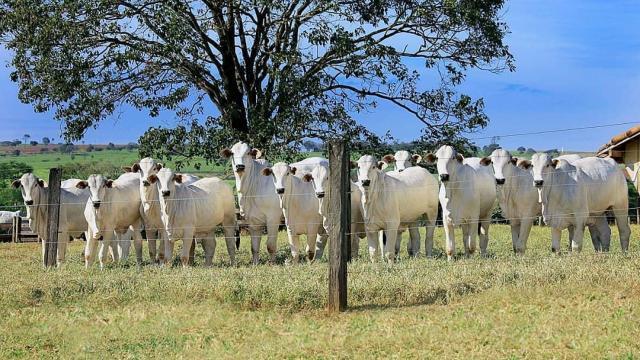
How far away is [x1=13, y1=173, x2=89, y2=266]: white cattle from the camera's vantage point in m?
19.7

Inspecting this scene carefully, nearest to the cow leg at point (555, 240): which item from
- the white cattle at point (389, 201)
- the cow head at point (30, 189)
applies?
the white cattle at point (389, 201)

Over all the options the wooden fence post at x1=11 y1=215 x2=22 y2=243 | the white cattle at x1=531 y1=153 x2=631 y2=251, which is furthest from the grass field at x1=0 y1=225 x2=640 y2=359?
the wooden fence post at x1=11 y1=215 x2=22 y2=243

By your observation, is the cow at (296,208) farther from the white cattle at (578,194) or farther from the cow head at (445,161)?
the white cattle at (578,194)

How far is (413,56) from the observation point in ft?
92.4

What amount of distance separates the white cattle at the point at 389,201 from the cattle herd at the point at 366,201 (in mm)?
24

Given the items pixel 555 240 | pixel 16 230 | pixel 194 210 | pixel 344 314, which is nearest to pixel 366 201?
pixel 194 210

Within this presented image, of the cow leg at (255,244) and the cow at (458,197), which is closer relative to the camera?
the cow at (458,197)

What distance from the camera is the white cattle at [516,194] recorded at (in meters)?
18.5

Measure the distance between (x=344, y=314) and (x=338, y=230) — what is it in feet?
3.59

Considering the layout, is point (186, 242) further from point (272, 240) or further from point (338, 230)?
point (338, 230)

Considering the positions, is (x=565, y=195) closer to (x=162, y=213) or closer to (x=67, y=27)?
(x=162, y=213)

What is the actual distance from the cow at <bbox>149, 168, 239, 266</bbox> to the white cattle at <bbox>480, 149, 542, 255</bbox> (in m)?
5.33

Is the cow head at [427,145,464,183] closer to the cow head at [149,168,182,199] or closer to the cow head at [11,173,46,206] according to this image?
the cow head at [149,168,182,199]

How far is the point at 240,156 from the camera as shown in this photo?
63.7 ft
